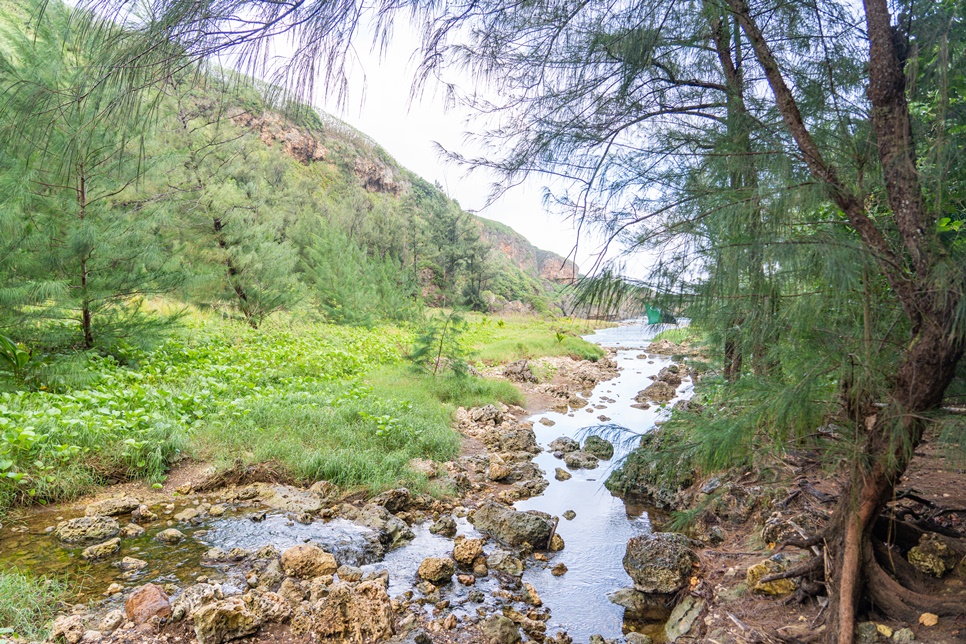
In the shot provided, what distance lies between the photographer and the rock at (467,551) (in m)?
4.00

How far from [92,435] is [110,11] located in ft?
15.4

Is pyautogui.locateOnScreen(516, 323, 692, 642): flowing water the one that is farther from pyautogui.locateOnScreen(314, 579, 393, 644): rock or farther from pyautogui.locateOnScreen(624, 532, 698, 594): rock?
pyautogui.locateOnScreen(314, 579, 393, 644): rock

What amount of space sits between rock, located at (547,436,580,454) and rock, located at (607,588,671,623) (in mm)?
3555

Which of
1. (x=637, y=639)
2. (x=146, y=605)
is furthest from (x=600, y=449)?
(x=146, y=605)

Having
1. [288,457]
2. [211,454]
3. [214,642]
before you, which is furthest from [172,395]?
[214,642]

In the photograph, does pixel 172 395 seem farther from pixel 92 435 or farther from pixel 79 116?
pixel 79 116

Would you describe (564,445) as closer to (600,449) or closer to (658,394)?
(600,449)

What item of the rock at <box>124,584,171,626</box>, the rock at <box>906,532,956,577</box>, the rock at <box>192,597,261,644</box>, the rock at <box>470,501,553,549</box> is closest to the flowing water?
the rock at <box>470,501,553,549</box>

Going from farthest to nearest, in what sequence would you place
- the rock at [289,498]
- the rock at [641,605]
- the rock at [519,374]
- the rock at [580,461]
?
1. the rock at [519,374]
2. the rock at [580,461]
3. the rock at [289,498]
4. the rock at [641,605]

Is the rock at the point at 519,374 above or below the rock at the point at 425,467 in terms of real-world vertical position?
above

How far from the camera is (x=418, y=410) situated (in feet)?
25.2

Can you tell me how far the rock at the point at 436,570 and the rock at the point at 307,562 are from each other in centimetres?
64

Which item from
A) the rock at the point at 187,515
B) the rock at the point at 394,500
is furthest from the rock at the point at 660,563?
the rock at the point at 187,515

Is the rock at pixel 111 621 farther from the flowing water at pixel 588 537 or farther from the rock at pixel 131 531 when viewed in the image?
the flowing water at pixel 588 537
